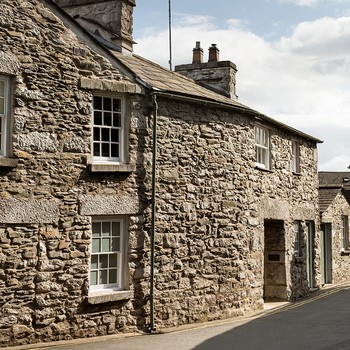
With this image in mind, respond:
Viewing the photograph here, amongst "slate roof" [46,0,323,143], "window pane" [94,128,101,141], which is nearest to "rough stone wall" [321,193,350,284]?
"slate roof" [46,0,323,143]

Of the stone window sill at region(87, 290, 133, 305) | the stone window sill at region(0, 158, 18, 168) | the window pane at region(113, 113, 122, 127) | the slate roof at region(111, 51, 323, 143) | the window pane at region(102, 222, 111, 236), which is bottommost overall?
the stone window sill at region(87, 290, 133, 305)

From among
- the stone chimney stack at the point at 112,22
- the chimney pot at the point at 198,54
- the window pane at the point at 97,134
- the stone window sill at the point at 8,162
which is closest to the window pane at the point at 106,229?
the window pane at the point at 97,134

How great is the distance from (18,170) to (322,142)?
13743 millimetres

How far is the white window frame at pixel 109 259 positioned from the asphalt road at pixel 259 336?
1.18 meters

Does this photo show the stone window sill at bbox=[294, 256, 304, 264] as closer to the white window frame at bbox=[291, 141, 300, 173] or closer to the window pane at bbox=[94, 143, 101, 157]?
the white window frame at bbox=[291, 141, 300, 173]

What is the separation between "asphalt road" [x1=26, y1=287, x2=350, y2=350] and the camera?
1095 cm

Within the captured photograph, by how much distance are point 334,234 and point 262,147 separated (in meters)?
7.95

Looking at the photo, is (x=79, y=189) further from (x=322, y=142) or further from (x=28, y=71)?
(x=322, y=142)

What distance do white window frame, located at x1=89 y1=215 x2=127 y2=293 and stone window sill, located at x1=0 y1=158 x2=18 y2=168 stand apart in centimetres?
220

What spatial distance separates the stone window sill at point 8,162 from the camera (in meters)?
11.0

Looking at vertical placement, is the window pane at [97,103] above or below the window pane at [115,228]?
above

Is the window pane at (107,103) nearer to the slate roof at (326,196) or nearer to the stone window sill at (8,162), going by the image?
the stone window sill at (8,162)

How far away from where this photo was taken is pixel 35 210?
11461 mm

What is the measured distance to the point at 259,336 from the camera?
39.6 ft
